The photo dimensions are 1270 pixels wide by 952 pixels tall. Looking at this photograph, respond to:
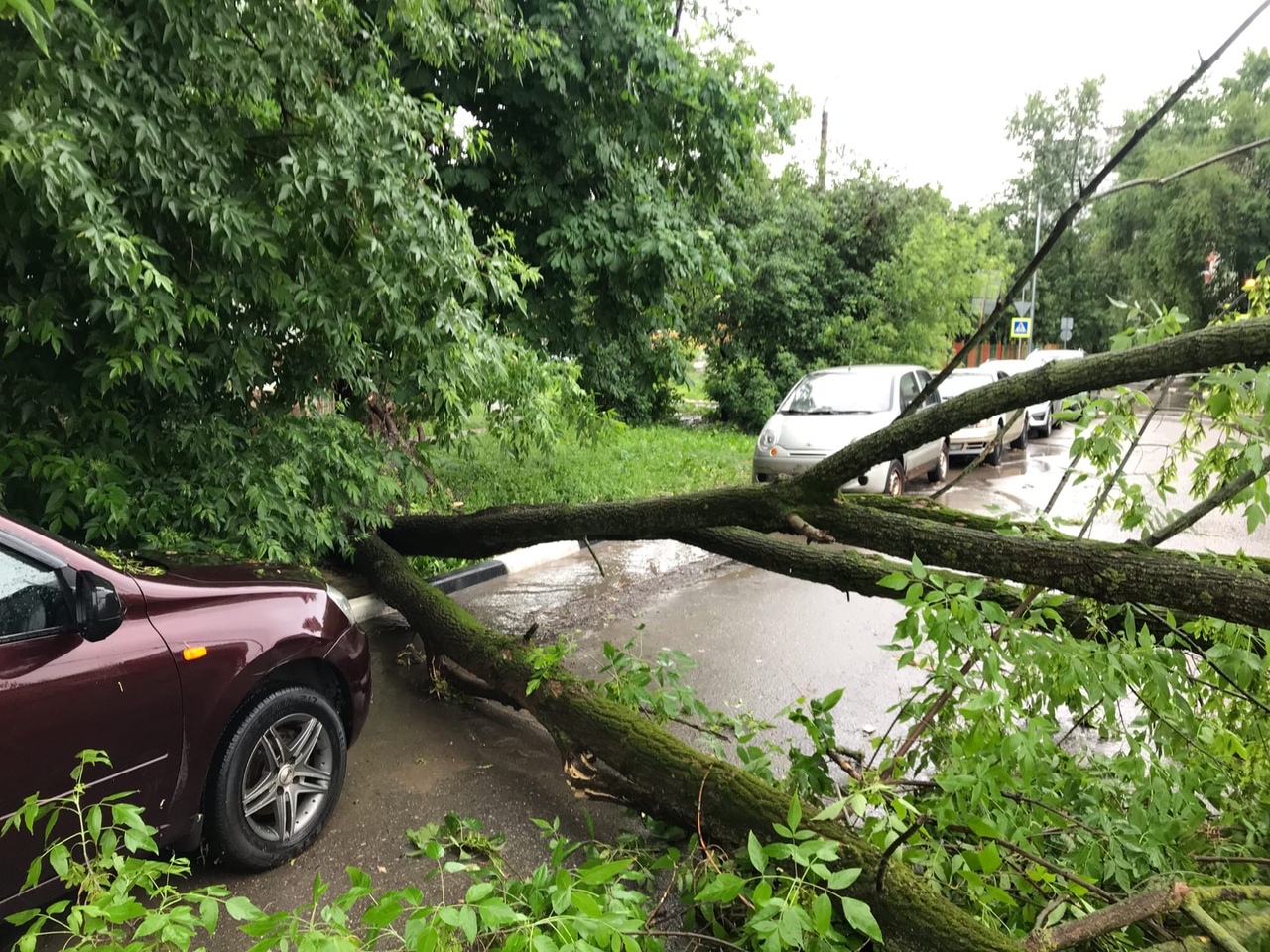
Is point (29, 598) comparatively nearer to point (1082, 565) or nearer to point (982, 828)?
point (982, 828)

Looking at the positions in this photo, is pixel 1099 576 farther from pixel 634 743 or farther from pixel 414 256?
pixel 414 256

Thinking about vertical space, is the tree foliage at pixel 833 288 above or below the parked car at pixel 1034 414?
above

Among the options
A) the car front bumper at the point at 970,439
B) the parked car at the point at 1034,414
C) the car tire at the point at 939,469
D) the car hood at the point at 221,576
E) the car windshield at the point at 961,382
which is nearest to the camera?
the car hood at the point at 221,576

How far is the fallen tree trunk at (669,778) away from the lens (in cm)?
224

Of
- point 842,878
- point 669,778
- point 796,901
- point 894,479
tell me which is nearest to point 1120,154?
point 842,878

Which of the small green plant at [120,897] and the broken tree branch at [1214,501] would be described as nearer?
the small green plant at [120,897]

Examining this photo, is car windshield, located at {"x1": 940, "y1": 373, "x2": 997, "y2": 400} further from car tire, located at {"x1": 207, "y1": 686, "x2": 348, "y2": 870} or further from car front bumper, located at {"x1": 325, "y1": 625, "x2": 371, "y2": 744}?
car tire, located at {"x1": 207, "y1": 686, "x2": 348, "y2": 870}

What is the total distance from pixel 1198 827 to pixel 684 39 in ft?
26.8

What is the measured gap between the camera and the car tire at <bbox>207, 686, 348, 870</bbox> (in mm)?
2920

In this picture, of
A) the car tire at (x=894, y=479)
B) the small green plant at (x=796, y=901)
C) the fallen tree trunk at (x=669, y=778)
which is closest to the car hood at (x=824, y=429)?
the car tire at (x=894, y=479)

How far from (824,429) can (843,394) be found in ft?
3.75

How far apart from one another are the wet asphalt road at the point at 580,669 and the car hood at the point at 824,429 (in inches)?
93.3

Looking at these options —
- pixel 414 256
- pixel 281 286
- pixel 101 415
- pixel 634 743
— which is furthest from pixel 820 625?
pixel 101 415

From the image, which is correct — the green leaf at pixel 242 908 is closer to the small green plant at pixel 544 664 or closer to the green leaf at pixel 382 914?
the green leaf at pixel 382 914
